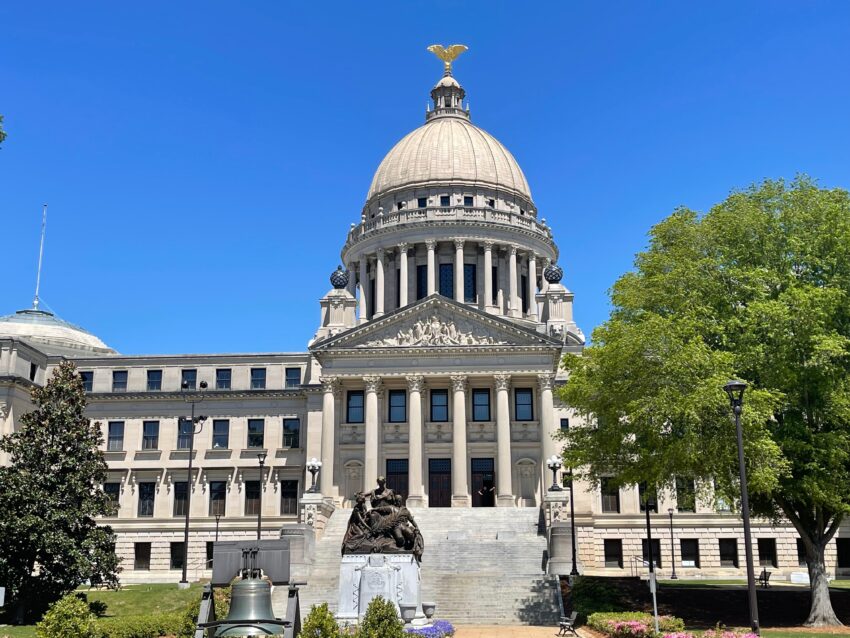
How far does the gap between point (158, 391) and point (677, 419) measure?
1877 inches

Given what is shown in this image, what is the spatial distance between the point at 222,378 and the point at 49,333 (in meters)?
22.1

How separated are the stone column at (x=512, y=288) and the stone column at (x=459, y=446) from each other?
19.1 meters

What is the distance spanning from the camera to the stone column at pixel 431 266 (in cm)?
7994

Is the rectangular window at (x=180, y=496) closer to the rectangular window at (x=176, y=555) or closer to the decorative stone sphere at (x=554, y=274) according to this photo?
the rectangular window at (x=176, y=555)

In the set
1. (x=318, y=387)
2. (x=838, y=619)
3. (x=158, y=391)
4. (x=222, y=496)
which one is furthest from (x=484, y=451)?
(x=838, y=619)

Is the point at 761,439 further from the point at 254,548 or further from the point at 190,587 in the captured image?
the point at 190,587

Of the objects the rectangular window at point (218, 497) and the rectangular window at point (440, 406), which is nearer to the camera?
the rectangular window at point (440, 406)

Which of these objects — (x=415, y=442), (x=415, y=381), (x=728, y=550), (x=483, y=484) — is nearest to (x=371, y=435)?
(x=415, y=442)

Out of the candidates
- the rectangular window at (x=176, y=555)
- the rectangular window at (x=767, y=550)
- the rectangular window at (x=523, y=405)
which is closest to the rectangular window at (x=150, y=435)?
the rectangular window at (x=176, y=555)

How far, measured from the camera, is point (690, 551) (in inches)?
2589

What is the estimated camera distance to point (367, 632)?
20281 millimetres

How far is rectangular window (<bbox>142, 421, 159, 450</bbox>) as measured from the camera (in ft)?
232

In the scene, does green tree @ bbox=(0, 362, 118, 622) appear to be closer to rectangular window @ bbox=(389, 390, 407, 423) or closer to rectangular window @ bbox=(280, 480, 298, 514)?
rectangular window @ bbox=(389, 390, 407, 423)

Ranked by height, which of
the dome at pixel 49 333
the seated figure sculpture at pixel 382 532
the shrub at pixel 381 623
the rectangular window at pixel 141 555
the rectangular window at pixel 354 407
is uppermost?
the dome at pixel 49 333
